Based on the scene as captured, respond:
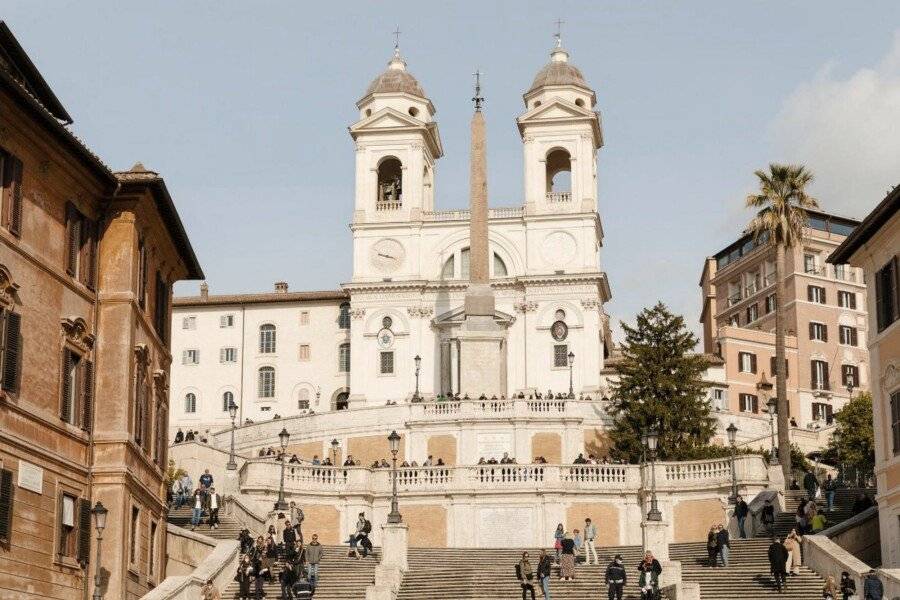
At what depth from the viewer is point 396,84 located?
110 meters

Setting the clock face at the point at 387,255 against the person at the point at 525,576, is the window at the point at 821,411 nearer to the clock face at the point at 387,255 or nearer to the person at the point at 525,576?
the clock face at the point at 387,255

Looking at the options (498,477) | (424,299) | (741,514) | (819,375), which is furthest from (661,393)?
(819,375)

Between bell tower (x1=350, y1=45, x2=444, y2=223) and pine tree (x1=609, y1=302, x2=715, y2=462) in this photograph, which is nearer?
pine tree (x1=609, y1=302, x2=715, y2=462)

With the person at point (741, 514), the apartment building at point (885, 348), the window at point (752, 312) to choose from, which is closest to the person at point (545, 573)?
the apartment building at point (885, 348)

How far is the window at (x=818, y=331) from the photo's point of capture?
382ft

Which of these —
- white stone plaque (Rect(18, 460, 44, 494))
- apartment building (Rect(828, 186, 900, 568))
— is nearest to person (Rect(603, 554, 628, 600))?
apartment building (Rect(828, 186, 900, 568))

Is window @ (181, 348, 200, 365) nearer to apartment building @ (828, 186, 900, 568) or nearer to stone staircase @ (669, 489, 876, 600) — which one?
stone staircase @ (669, 489, 876, 600)

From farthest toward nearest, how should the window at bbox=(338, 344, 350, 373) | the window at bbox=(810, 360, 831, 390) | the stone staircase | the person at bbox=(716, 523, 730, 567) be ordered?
1. the window at bbox=(810, 360, 831, 390)
2. the window at bbox=(338, 344, 350, 373)
3. the person at bbox=(716, 523, 730, 567)
4. the stone staircase

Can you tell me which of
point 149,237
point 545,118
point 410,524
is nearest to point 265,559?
point 149,237

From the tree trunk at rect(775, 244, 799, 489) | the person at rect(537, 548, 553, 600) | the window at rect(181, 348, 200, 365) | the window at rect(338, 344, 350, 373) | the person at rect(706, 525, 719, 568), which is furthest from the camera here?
the window at rect(181, 348, 200, 365)

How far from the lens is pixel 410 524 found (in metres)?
59.0

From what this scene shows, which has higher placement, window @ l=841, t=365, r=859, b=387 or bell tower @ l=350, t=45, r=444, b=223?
bell tower @ l=350, t=45, r=444, b=223

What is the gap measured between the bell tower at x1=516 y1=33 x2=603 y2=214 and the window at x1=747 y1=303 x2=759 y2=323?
73.0 ft

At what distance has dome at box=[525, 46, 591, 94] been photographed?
109 m
